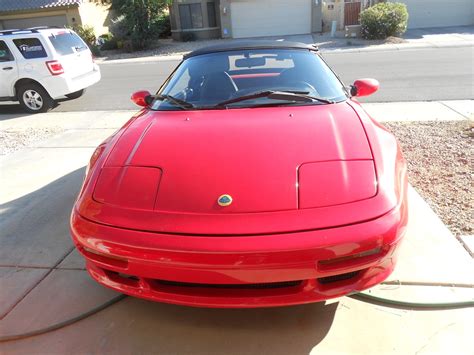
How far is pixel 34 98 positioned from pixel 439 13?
22.2 meters

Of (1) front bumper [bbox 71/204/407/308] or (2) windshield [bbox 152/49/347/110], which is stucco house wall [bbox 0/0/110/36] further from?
(1) front bumper [bbox 71/204/407/308]

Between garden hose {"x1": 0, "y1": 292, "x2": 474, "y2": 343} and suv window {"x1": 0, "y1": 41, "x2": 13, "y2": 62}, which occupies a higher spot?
suv window {"x1": 0, "y1": 41, "x2": 13, "y2": 62}

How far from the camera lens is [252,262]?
1801 millimetres

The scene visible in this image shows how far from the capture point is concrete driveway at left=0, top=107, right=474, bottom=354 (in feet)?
6.99

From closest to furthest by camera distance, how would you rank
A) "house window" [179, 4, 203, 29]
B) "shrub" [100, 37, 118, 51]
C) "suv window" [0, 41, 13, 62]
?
1. "suv window" [0, 41, 13, 62]
2. "shrub" [100, 37, 118, 51]
3. "house window" [179, 4, 203, 29]

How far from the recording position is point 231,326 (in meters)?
2.27

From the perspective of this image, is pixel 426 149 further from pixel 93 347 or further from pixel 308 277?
pixel 93 347

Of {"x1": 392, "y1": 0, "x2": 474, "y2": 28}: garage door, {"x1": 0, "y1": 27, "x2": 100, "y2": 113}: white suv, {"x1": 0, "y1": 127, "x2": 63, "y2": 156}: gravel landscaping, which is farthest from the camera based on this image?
{"x1": 392, "y1": 0, "x2": 474, "y2": 28}: garage door

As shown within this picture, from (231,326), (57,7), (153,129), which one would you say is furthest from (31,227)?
(57,7)

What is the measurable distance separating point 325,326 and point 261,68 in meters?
2.55

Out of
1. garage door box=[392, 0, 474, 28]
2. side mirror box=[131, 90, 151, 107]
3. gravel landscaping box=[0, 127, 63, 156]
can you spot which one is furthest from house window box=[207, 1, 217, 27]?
side mirror box=[131, 90, 151, 107]

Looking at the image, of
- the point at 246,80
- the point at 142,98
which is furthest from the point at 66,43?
the point at 246,80

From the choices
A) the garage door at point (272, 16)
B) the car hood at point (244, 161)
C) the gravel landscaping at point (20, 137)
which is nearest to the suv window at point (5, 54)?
the gravel landscaping at point (20, 137)

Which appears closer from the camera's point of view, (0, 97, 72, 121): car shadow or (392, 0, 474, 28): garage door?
(0, 97, 72, 121): car shadow
